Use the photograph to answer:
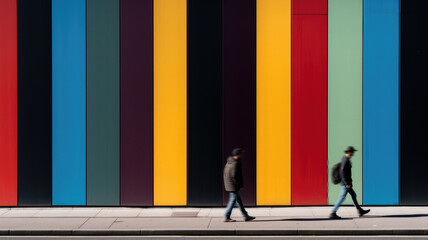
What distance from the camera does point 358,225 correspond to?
12.2 metres

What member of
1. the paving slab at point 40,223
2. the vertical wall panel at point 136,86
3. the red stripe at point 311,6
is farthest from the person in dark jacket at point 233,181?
the red stripe at point 311,6

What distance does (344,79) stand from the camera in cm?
1464

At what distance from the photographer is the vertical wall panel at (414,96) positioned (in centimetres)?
1455

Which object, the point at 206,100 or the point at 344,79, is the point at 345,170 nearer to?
the point at 344,79

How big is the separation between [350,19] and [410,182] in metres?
4.48

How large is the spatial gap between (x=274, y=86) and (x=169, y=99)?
9.00 feet

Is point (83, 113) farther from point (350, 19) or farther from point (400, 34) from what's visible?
point (400, 34)

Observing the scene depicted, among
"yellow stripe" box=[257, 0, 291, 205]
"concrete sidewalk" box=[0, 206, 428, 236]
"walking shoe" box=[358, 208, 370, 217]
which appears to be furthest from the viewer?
"yellow stripe" box=[257, 0, 291, 205]

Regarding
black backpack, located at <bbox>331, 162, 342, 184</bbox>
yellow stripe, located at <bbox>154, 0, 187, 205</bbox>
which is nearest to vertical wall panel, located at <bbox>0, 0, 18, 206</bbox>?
yellow stripe, located at <bbox>154, 0, 187, 205</bbox>

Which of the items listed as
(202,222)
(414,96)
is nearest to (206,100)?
(202,222)

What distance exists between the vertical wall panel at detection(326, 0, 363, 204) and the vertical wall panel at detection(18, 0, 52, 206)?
24.0ft

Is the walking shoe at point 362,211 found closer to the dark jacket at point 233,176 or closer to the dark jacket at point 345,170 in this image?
the dark jacket at point 345,170

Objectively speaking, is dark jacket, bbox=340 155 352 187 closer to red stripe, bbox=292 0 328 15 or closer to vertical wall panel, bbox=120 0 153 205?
red stripe, bbox=292 0 328 15

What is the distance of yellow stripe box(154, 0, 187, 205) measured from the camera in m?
14.7
